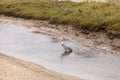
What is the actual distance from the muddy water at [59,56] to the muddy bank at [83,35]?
2.81 feet

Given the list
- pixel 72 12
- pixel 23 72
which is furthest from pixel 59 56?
pixel 72 12

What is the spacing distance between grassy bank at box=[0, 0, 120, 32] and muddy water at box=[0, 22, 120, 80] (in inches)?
116

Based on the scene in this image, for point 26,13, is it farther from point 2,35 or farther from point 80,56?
point 80,56

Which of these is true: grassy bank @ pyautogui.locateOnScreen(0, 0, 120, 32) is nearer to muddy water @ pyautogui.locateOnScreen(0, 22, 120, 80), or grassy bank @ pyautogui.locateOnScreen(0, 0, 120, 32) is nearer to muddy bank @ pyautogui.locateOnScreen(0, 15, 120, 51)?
muddy bank @ pyautogui.locateOnScreen(0, 15, 120, 51)

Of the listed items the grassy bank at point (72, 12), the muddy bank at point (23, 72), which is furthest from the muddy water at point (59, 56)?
the grassy bank at point (72, 12)

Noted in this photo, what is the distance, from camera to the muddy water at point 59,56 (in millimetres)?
22359

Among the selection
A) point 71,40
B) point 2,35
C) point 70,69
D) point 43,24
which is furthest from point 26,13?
point 70,69

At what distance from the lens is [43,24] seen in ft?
125

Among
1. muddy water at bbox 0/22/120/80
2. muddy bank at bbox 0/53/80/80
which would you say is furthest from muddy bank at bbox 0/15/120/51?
muddy bank at bbox 0/53/80/80

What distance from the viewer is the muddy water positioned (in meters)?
22.4

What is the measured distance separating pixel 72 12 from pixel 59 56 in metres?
11.0

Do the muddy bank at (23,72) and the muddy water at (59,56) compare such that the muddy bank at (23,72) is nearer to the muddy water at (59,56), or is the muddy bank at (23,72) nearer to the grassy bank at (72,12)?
the muddy water at (59,56)

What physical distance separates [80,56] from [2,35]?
11.4 metres

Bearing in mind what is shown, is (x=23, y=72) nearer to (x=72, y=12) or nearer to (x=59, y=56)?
(x=59, y=56)
